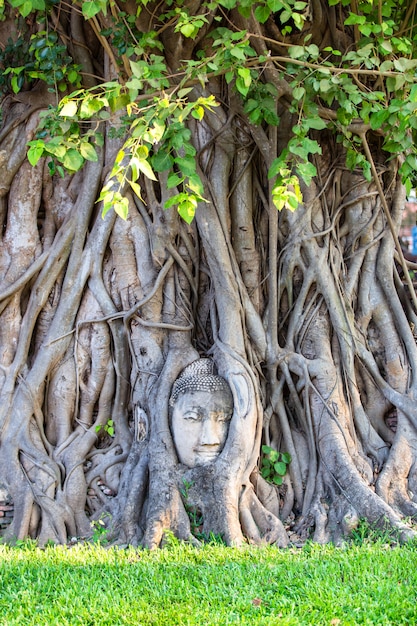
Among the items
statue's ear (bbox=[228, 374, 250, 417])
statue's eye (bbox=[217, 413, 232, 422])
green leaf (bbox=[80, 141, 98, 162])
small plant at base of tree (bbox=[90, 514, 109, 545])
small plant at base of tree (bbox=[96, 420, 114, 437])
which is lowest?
small plant at base of tree (bbox=[90, 514, 109, 545])

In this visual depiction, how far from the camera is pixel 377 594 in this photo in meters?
3.29

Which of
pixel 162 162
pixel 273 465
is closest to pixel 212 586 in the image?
pixel 273 465

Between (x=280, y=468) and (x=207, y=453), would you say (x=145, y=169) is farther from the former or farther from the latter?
(x=280, y=468)

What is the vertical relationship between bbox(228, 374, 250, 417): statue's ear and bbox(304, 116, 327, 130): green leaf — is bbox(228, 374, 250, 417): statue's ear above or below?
below

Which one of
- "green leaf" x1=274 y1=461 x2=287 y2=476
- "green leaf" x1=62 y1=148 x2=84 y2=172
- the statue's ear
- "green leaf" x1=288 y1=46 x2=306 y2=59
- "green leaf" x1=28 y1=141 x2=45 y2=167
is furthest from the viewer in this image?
"green leaf" x1=274 y1=461 x2=287 y2=476

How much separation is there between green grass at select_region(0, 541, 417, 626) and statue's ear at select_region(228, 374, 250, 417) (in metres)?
1.02

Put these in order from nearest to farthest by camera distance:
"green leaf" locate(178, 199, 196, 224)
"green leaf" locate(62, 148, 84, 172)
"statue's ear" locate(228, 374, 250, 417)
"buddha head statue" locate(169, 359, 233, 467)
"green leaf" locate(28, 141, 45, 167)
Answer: "green leaf" locate(178, 199, 196, 224), "green leaf" locate(28, 141, 45, 167), "green leaf" locate(62, 148, 84, 172), "buddha head statue" locate(169, 359, 233, 467), "statue's ear" locate(228, 374, 250, 417)

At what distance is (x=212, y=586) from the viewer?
342 centimetres

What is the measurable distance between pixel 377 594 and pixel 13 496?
2.74m

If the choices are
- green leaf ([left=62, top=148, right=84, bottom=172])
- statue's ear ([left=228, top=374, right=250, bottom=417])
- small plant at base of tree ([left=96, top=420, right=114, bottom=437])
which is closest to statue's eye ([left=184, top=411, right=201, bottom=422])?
statue's ear ([left=228, top=374, right=250, bottom=417])

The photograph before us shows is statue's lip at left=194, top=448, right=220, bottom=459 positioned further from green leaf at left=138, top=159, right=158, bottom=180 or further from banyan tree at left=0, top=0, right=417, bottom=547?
green leaf at left=138, top=159, right=158, bottom=180

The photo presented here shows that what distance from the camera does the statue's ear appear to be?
487 centimetres

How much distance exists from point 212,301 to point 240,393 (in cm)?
86

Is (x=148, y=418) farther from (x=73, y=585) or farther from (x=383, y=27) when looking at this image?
(x=383, y=27)
